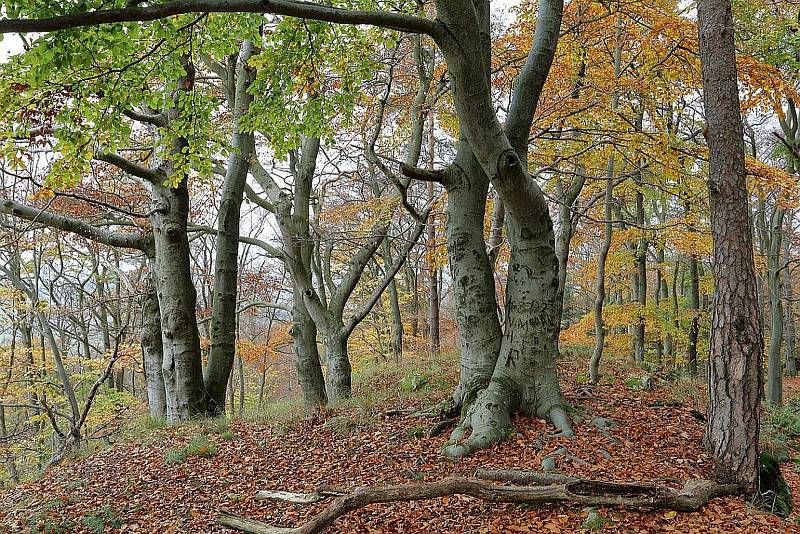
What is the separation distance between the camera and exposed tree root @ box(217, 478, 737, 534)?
3885 mm

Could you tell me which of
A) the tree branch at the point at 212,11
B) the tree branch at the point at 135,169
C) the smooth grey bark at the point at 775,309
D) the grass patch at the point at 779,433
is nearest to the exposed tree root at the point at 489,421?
the grass patch at the point at 779,433

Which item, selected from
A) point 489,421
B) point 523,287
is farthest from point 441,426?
point 523,287

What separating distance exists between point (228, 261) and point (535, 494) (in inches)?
283

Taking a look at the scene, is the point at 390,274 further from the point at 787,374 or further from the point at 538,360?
the point at 787,374

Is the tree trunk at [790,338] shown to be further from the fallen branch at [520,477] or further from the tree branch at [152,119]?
the tree branch at [152,119]

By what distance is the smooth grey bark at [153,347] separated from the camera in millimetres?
9969

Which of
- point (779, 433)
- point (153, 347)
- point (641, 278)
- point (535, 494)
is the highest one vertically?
point (641, 278)

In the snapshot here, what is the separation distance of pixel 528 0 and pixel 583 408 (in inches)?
296

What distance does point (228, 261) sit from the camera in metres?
9.51

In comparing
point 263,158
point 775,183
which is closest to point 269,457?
point 775,183

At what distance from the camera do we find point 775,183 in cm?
816

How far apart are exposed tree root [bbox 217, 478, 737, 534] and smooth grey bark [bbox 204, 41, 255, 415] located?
Answer: 532 cm

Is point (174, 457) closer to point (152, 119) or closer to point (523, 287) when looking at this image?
point (523, 287)

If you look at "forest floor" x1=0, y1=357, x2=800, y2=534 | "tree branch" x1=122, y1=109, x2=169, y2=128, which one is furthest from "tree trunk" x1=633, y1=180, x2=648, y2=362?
"tree branch" x1=122, y1=109, x2=169, y2=128
